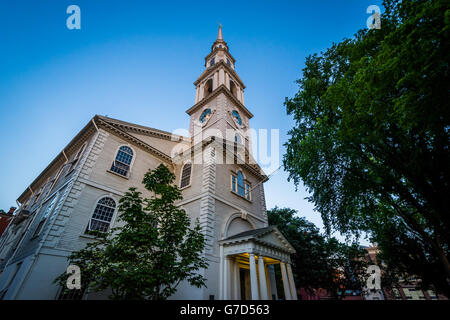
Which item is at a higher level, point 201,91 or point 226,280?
point 201,91

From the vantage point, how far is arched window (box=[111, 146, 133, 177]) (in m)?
14.8

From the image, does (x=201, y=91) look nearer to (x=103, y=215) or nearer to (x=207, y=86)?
(x=207, y=86)

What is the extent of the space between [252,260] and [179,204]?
22.3ft

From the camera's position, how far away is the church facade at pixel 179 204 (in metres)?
10.5

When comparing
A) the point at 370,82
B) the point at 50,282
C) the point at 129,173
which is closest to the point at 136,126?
the point at 129,173

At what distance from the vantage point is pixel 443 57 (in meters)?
5.39

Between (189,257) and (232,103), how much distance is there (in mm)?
19498

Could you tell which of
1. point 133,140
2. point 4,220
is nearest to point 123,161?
point 133,140

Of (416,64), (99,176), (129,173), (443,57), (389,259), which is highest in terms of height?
(129,173)

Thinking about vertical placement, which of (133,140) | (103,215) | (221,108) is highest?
(221,108)

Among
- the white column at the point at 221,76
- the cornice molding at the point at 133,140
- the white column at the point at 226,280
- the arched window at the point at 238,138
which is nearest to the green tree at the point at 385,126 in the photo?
the white column at the point at 226,280

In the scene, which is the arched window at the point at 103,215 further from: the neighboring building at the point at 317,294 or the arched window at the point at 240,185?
the neighboring building at the point at 317,294

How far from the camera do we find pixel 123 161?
50.3ft

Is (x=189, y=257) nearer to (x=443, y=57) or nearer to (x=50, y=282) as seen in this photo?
(x=50, y=282)
